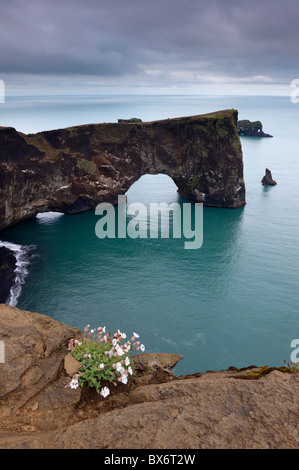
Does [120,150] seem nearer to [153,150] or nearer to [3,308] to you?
[153,150]

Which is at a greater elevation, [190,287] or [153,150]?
[153,150]

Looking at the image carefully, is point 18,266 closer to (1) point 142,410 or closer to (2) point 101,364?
(2) point 101,364

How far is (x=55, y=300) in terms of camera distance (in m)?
37.3

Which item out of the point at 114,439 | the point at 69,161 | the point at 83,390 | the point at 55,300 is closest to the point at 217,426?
the point at 114,439

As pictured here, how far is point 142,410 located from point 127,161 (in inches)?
2705

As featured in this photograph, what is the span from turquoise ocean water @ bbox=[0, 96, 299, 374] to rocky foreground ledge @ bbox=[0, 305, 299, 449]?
2069 centimetres

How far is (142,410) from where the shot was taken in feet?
23.0

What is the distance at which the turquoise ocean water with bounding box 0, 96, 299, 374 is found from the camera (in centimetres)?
3106

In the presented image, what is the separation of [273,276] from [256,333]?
12.8 metres

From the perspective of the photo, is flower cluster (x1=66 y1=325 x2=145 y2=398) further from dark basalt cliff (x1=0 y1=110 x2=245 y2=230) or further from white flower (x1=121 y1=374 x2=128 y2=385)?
dark basalt cliff (x1=0 y1=110 x2=245 y2=230)

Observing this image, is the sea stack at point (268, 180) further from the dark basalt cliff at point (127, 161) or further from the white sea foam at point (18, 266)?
the white sea foam at point (18, 266)

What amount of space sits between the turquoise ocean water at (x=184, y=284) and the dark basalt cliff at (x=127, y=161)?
518 cm

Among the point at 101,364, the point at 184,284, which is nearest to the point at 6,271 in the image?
the point at 184,284

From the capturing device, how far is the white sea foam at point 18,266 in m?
37.8
